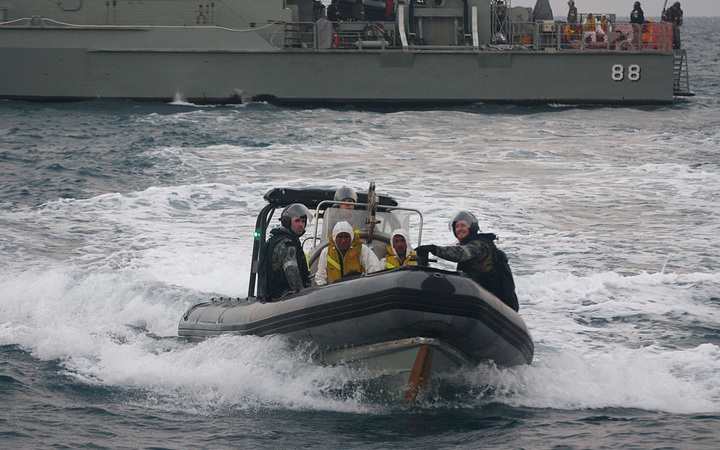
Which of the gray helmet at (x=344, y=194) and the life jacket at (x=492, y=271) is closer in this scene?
the life jacket at (x=492, y=271)

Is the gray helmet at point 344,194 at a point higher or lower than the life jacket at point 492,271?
higher

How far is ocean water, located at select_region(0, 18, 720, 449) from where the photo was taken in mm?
6719

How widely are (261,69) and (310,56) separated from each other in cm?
141

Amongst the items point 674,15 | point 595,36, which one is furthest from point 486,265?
point 674,15

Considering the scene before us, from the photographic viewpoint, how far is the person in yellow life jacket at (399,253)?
781cm

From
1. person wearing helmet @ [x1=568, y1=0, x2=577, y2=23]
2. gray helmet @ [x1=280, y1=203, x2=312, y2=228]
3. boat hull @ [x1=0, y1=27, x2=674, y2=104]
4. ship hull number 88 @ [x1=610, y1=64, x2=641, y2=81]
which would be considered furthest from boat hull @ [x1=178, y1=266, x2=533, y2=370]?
person wearing helmet @ [x1=568, y1=0, x2=577, y2=23]

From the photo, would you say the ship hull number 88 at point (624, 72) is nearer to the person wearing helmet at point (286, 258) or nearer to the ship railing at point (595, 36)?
the ship railing at point (595, 36)

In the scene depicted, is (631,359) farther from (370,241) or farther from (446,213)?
(446,213)

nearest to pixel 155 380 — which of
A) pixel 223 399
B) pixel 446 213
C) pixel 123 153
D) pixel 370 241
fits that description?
pixel 223 399

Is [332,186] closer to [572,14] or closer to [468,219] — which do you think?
[468,219]

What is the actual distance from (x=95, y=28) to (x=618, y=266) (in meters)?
17.7

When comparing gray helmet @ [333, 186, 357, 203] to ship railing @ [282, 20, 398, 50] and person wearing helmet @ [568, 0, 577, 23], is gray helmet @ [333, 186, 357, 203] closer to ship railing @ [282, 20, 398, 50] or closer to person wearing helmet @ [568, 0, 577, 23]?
ship railing @ [282, 20, 398, 50]

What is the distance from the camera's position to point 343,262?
7801 millimetres

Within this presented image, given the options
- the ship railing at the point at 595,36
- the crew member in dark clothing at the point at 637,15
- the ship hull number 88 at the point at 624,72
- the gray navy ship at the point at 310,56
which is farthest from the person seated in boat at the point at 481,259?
the crew member in dark clothing at the point at 637,15
